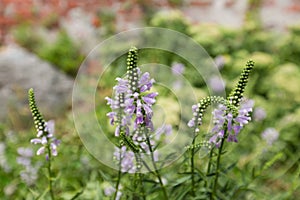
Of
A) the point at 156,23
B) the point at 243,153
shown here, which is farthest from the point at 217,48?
the point at 243,153

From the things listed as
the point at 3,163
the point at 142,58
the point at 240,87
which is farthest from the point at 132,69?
the point at 142,58

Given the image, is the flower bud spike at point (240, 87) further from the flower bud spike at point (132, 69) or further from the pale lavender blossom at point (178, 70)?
the pale lavender blossom at point (178, 70)

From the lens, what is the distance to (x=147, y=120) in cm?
195

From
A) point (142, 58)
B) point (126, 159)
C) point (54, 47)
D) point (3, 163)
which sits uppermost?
point (54, 47)

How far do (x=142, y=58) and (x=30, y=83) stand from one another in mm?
1655

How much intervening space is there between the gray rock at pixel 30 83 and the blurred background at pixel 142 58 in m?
0.01

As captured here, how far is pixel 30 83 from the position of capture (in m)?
5.99

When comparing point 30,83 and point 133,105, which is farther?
point 30,83

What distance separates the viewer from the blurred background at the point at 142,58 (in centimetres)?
405

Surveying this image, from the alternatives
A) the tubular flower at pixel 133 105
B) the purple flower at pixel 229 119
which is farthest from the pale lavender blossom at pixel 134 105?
the purple flower at pixel 229 119

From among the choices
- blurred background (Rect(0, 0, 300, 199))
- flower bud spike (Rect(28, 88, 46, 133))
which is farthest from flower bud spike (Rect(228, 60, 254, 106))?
blurred background (Rect(0, 0, 300, 199))

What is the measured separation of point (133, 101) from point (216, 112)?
42 cm

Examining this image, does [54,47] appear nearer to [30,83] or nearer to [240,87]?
[30,83]

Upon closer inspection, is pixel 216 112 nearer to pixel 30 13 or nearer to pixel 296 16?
pixel 30 13
